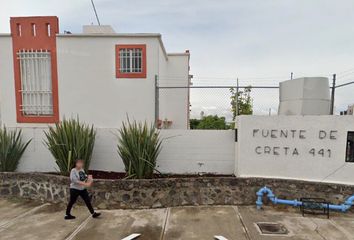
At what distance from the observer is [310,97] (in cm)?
574

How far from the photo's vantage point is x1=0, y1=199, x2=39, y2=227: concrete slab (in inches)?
199

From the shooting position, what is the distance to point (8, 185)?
21.0 feet

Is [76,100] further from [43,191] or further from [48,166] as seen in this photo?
[43,191]

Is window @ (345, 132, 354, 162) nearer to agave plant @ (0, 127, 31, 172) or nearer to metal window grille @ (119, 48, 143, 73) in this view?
metal window grille @ (119, 48, 143, 73)


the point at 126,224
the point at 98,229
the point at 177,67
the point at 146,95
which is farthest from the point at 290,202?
the point at 177,67

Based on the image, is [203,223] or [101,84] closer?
[203,223]

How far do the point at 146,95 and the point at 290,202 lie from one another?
226 inches

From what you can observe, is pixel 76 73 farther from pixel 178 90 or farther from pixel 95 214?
pixel 95 214

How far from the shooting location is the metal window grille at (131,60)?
8625mm

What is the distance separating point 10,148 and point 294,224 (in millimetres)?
7721

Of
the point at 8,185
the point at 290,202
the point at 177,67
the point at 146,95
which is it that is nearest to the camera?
the point at 290,202

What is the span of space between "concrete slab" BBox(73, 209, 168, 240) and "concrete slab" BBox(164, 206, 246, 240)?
0.82 feet

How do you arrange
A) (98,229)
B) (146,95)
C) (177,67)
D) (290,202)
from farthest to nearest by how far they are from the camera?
(177,67) < (146,95) < (290,202) < (98,229)

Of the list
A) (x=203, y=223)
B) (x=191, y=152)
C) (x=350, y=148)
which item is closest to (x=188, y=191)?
(x=203, y=223)
